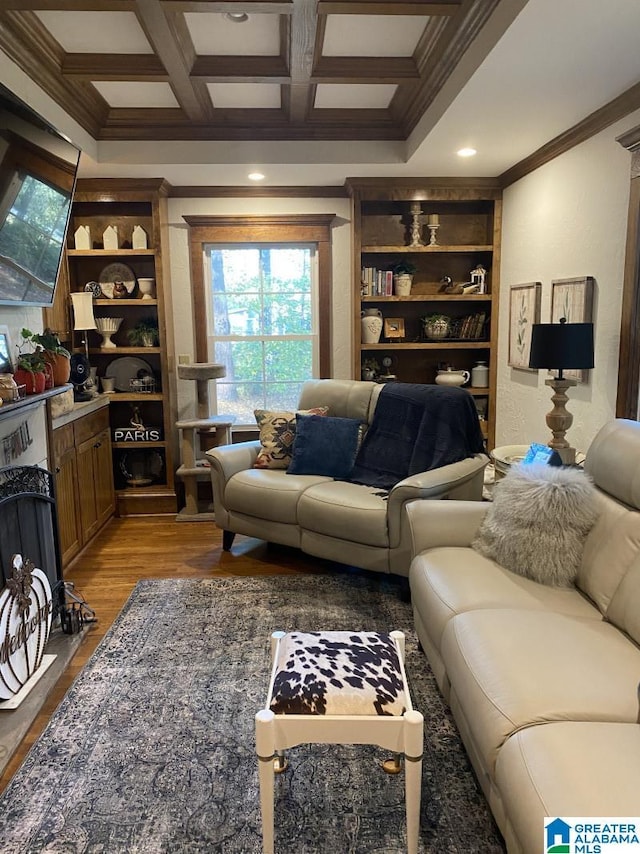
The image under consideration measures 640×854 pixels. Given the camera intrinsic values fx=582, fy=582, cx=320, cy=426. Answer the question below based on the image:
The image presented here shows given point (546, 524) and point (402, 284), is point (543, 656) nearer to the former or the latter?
point (546, 524)

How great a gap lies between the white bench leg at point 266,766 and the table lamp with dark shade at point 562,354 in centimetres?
198

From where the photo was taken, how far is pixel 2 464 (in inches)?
92.4

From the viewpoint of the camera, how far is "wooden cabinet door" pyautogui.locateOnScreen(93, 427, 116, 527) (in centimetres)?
388

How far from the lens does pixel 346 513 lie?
2990 mm

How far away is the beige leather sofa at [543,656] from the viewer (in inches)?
47.0

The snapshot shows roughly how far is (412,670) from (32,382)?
2.09 meters

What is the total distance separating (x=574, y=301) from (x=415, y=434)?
110cm

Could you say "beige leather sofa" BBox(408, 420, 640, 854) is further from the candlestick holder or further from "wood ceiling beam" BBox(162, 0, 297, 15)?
the candlestick holder

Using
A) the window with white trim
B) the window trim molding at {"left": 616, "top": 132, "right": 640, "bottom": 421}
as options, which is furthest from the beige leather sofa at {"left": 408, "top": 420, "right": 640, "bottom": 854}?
the window with white trim

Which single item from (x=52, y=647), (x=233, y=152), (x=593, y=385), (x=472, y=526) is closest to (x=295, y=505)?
(x=472, y=526)

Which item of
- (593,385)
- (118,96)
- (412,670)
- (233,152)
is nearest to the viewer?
(412,670)

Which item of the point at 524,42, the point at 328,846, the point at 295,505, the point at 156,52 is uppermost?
the point at 156,52

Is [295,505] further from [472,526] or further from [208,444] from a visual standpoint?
[208,444]

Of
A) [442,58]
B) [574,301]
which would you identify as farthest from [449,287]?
[442,58]
